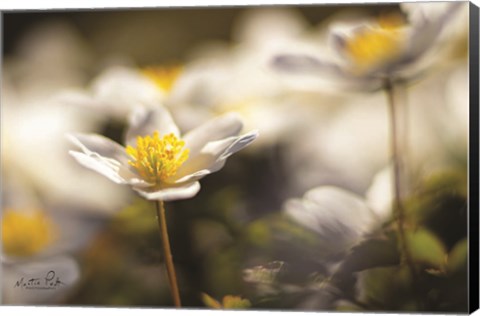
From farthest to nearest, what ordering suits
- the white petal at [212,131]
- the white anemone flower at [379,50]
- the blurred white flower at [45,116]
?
the blurred white flower at [45,116]
the white petal at [212,131]
the white anemone flower at [379,50]

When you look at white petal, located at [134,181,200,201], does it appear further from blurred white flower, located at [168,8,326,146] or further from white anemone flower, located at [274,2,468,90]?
white anemone flower, located at [274,2,468,90]

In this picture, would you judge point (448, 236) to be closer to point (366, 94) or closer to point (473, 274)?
point (473, 274)

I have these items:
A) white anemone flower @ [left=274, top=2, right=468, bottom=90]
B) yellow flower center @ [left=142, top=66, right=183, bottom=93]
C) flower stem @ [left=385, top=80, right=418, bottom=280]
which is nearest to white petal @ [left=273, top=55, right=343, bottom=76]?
white anemone flower @ [left=274, top=2, right=468, bottom=90]

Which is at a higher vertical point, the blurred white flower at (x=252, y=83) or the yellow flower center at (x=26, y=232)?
the blurred white flower at (x=252, y=83)

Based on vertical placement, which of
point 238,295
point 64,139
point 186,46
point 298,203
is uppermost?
point 186,46

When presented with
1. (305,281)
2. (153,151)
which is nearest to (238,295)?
(305,281)

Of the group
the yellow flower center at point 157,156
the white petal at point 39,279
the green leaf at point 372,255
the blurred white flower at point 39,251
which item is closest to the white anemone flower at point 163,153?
the yellow flower center at point 157,156
